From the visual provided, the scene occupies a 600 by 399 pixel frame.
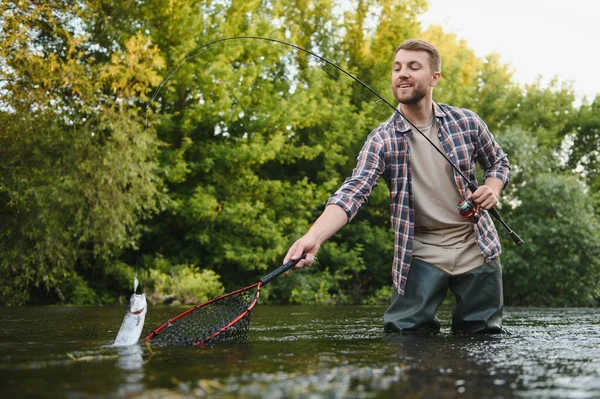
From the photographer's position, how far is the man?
204 inches

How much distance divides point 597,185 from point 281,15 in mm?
15956

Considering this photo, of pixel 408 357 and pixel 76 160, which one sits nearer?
pixel 408 357

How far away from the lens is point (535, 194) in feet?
74.1

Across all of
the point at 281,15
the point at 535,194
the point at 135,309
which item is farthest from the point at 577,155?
the point at 135,309

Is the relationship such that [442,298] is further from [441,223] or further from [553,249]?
[553,249]

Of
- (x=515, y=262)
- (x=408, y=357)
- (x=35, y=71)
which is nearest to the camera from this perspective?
(x=408, y=357)

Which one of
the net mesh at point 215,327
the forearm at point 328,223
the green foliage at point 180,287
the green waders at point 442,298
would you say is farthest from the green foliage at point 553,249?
the net mesh at point 215,327

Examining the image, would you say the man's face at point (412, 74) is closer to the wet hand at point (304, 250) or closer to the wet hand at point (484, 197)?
the wet hand at point (484, 197)

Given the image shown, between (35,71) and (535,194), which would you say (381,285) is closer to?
(535,194)

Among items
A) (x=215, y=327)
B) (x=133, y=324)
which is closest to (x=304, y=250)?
(x=215, y=327)

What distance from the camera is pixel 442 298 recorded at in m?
5.26

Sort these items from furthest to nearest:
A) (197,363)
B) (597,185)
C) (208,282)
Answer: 1. (597,185)
2. (208,282)
3. (197,363)

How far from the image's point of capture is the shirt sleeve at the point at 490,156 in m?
5.48

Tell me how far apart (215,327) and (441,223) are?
1.75 metres
